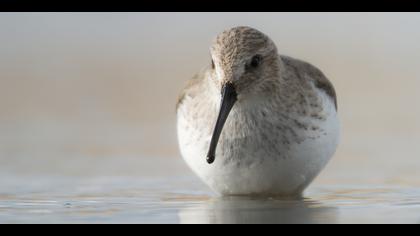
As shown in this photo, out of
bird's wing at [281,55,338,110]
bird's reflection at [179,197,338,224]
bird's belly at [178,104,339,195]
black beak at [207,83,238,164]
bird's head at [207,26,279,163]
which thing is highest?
bird's wing at [281,55,338,110]

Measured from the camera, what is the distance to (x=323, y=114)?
750 centimetres

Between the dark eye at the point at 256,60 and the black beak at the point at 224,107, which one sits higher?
the dark eye at the point at 256,60

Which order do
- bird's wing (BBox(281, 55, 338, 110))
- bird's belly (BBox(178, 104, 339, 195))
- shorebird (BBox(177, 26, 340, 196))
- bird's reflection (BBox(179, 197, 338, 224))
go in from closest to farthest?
1. bird's reflection (BBox(179, 197, 338, 224))
2. shorebird (BBox(177, 26, 340, 196))
3. bird's belly (BBox(178, 104, 339, 195))
4. bird's wing (BBox(281, 55, 338, 110))

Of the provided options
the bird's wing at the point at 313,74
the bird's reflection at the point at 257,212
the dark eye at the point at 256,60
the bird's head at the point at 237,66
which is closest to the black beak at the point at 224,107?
the bird's head at the point at 237,66

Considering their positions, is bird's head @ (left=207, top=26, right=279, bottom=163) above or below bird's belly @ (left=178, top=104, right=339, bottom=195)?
above

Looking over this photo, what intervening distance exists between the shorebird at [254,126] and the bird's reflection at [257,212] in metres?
0.15

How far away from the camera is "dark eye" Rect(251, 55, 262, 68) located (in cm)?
707

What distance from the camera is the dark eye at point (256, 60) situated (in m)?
7.07

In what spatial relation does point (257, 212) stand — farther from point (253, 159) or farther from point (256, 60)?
point (256, 60)

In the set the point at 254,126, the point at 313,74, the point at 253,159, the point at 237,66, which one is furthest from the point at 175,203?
the point at 313,74

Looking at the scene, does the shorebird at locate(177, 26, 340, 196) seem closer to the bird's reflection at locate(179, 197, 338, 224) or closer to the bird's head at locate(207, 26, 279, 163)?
the bird's head at locate(207, 26, 279, 163)

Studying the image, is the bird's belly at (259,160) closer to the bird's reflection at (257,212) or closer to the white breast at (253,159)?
the white breast at (253,159)

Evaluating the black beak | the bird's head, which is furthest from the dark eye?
the black beak
